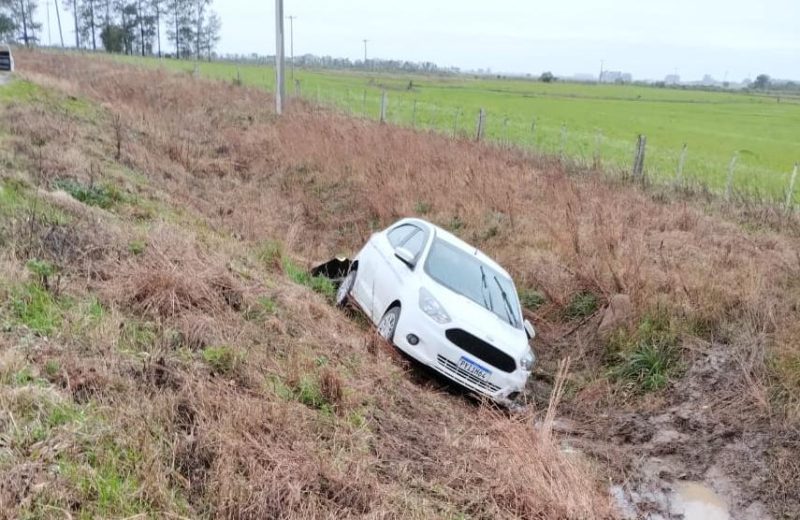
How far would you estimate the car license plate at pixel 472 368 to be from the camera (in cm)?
678

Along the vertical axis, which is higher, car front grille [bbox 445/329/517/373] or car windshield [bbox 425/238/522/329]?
car windshield [bbox 425/238/522/329]

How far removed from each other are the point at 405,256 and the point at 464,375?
5.74ft

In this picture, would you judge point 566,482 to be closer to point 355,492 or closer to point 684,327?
point 355,492

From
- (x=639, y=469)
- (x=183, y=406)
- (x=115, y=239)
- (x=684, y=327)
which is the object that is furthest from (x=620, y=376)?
(x=115, y=239)

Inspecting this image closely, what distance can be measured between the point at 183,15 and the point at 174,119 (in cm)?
9114

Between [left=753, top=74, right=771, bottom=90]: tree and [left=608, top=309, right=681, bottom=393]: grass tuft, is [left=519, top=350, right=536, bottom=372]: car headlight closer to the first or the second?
[left=608, top=309, right=681, bottom=393]: grass tuft

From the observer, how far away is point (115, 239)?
679cm

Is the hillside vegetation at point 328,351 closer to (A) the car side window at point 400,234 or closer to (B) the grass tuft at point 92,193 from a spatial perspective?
(B) the grass tuft at point 92,193

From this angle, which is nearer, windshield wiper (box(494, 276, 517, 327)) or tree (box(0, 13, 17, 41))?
windshield wiper (box(494, 276, 517, 327))

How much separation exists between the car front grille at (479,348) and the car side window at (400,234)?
2.26 meters

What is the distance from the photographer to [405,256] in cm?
771

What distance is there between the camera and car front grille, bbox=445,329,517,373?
6.81 meters

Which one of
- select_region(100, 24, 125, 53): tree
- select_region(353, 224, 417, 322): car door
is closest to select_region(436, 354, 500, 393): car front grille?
select_region(353, 224, 417, 322): car door

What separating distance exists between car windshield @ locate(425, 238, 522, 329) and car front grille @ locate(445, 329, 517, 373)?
0.71 metres
